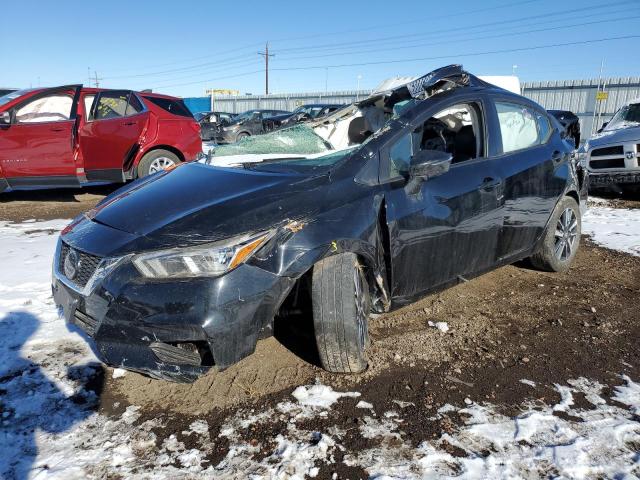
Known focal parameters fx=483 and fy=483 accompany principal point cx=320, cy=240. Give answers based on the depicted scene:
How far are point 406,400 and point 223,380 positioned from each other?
Answer: 1.04 meters

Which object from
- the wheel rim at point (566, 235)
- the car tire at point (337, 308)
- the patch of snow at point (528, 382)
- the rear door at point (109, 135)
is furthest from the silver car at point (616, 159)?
the rear door at point (109, 135)

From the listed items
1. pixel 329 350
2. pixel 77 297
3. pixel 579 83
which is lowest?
pixel 329 350

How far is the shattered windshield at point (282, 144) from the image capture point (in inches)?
140

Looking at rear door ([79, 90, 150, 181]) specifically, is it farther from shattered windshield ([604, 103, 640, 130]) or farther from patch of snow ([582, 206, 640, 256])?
shattered windshield ([604, 103, 640, 130])

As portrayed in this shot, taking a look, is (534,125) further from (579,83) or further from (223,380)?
(579,83)

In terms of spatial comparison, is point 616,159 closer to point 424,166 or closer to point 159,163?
point 424,166

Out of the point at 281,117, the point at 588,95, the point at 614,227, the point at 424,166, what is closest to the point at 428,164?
the point at 424,166

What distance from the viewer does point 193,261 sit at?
223 centimetres

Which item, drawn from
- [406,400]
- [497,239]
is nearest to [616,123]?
[497,239]

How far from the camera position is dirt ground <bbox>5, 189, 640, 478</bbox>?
98.3 inches

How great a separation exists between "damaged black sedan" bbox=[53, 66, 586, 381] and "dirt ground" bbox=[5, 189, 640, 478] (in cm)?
29

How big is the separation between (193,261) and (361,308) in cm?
99

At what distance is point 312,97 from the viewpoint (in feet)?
98.8

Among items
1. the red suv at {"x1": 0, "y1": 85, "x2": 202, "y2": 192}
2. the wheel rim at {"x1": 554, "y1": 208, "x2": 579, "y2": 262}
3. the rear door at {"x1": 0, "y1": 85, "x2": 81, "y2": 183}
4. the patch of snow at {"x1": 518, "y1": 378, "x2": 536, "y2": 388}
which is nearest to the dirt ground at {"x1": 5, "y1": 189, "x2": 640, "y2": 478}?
the patch of snow at {"x1": 518, "y1": 378, "x2": 536, "y2": 388}
